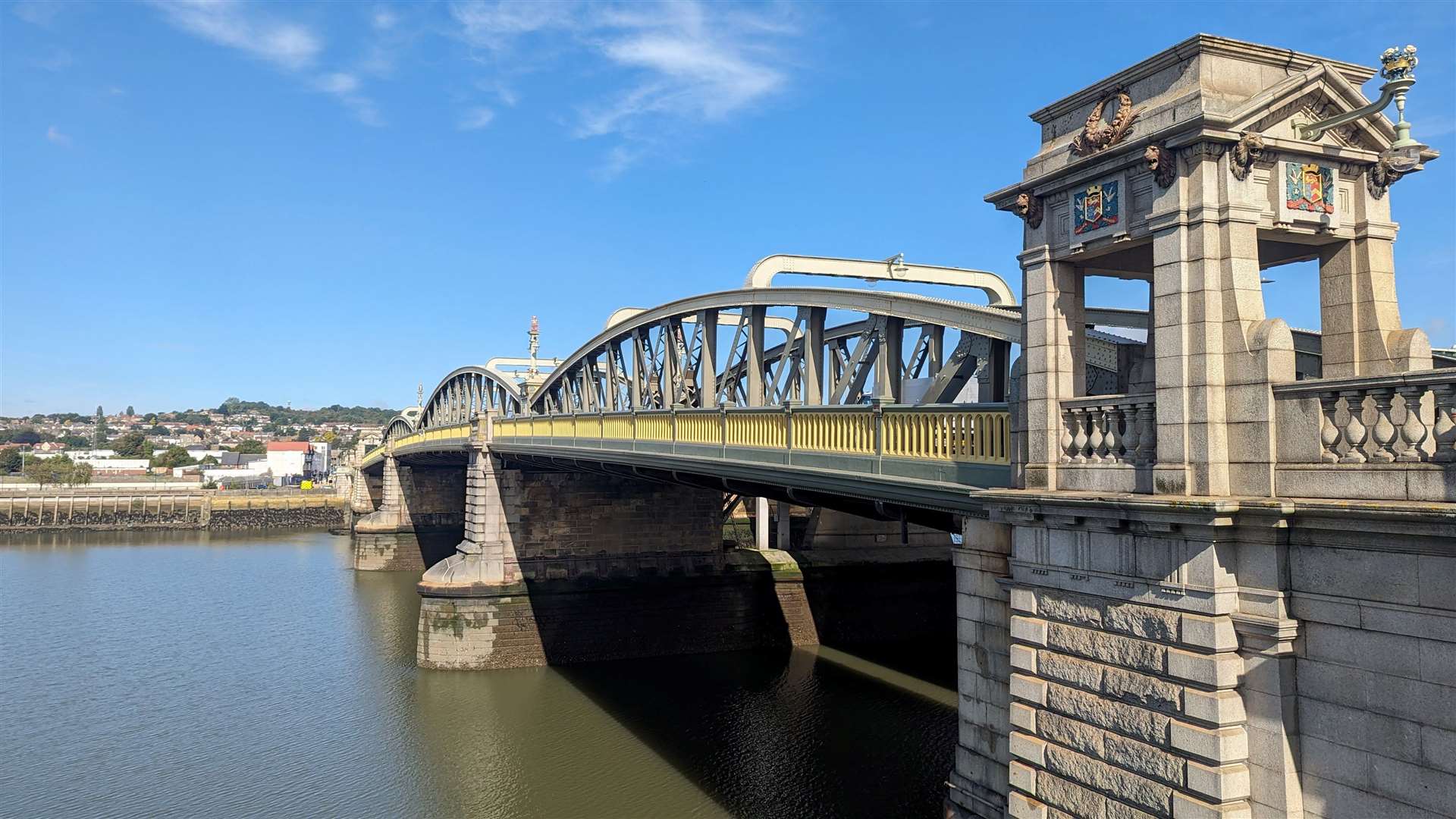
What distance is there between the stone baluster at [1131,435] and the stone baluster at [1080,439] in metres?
0.41

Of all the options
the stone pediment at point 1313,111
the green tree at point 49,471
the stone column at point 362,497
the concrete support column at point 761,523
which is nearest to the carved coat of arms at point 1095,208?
the stone pediment at point 1313,111

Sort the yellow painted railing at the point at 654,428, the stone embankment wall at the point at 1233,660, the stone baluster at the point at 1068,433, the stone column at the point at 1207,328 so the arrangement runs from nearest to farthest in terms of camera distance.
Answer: the stone embankment wall at the point at 1233,660 < the stone column at the point at 1207,328 < the stone baluster at the point at 1068,433 < the yellow painted railing at the point at 654,428

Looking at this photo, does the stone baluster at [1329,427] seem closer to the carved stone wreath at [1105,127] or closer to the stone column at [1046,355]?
the stone column at [1046,355]

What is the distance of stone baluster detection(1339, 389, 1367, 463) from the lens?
731 cm

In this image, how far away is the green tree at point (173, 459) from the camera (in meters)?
169

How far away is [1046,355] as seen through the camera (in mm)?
9844

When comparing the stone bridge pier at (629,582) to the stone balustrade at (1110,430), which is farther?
the stone bridge pier at (629,582)

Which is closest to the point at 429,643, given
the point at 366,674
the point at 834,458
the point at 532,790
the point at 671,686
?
the point at 366,674

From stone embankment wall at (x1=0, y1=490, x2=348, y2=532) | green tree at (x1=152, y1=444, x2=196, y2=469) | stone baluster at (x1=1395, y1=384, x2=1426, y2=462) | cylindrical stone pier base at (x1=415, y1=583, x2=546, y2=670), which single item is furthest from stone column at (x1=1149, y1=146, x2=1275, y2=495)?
green tree at (x1=152, y1=444, x2=196, y2=469)

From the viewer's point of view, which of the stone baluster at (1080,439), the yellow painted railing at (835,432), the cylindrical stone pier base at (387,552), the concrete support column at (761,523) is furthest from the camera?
the cylindrical stone pier base at (387,552)

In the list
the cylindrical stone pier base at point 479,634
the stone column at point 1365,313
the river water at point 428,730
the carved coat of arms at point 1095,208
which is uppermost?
the carved coat of arms at point 1095,208

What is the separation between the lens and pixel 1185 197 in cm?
852

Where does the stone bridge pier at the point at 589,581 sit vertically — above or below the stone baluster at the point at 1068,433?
below

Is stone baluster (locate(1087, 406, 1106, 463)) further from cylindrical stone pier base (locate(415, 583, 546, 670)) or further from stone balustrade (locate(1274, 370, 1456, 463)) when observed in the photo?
cylindrical stone pier base (locate(415, 583, 546, 670))
